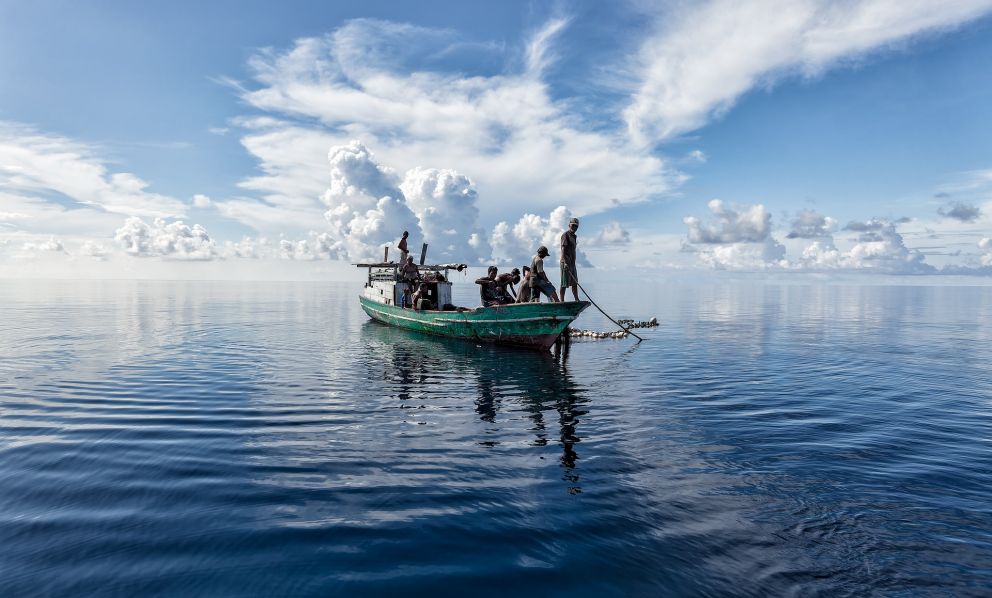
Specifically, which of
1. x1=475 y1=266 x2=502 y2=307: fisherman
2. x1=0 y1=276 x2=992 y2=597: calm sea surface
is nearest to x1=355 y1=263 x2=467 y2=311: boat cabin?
x1=475 y1=266 x2=502 y2=307: fisherman

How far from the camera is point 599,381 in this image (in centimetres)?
1708

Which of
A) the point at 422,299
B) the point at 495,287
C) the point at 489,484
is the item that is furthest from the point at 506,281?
the point at 489,484

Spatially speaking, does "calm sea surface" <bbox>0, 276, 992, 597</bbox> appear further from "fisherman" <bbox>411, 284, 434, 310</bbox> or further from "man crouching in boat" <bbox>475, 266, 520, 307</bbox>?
"fisherman" <bbox>411, 284, 434, 310</bbox>

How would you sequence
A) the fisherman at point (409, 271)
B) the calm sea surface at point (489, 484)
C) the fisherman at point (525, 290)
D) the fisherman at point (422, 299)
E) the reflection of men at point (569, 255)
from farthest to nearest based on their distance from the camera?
the fisherman at point (409, 271)
the fisherman at point (422, 299)
the fisherman at point (525, 290)
the reflection of men at point (569, 255)
the calm sea surface at point (489, 484)

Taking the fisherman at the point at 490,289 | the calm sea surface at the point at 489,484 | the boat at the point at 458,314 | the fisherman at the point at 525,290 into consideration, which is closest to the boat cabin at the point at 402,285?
the boat at the point at 458,314

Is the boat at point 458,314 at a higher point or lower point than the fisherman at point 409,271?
lower

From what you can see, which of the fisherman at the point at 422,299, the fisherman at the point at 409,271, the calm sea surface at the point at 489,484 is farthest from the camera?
the fisherman at the point at 409,271

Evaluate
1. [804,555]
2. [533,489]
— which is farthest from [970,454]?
[533,489]

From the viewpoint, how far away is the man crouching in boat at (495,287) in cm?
2652

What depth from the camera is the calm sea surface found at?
5.34 m

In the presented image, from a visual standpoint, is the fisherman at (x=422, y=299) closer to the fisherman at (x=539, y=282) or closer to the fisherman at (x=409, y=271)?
the fisherman at (x=409, y=271)

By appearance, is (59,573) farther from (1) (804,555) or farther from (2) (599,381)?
(2) (599,381)

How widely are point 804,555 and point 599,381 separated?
1132 cm

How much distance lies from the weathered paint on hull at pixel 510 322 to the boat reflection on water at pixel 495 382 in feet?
1.81
